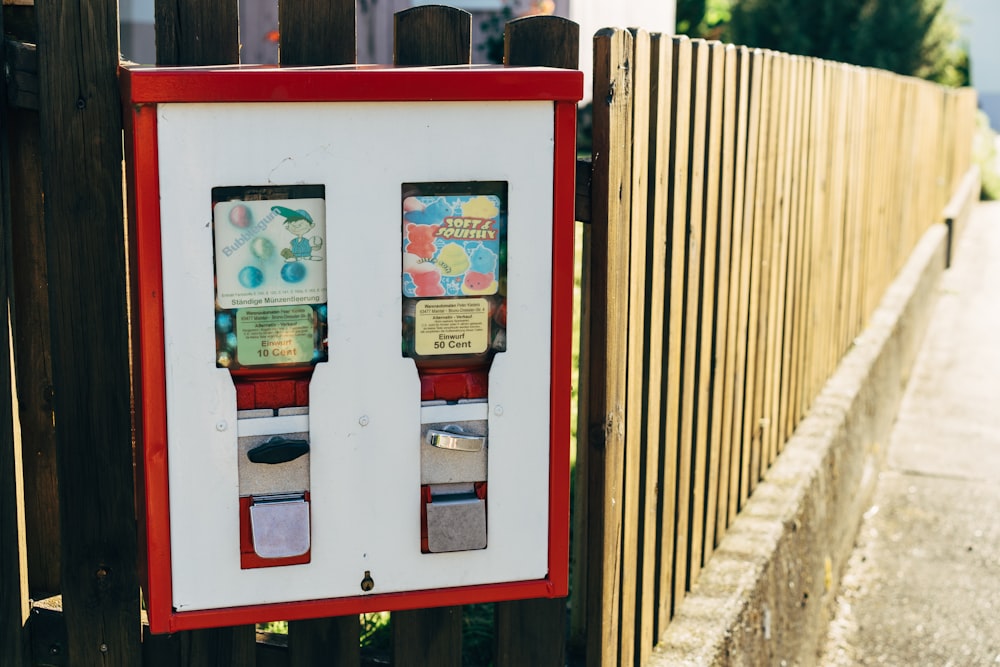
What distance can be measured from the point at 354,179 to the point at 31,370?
2.38ft

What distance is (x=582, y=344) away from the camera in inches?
102

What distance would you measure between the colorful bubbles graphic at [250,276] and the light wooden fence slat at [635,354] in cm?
84

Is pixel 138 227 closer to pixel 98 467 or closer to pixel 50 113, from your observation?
pixel 50 113

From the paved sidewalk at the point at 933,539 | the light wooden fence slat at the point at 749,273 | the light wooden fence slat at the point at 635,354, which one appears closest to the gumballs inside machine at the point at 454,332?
the light wooden fence slat at the point at 635,354

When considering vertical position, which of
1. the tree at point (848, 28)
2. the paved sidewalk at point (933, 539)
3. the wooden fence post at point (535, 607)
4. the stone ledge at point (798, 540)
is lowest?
the paved sidewalk at point (933, 539)

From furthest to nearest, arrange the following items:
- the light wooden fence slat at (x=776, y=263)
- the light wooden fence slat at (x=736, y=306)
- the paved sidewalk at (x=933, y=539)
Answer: the paved sidewalk at (x=933, y=539) → the light wooden fence slat at (x=776, y=263) → the light wooden fence slat at (x=736, y=306)

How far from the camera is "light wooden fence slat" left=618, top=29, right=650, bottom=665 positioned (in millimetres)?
2512

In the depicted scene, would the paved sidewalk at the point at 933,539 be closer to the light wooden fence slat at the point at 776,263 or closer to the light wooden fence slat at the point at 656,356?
the light wooden fence slat at the point at 776,263

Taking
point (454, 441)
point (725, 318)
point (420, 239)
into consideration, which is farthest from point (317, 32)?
point (725, 318)

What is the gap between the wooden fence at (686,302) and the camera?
246 centimetres

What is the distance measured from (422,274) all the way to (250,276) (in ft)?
0.94

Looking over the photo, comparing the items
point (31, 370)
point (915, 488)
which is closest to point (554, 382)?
point (31, 370)

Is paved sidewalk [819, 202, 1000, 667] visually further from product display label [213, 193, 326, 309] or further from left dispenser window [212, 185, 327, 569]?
product display label [213, 193, 326, 309]

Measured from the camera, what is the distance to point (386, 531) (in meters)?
2.17
